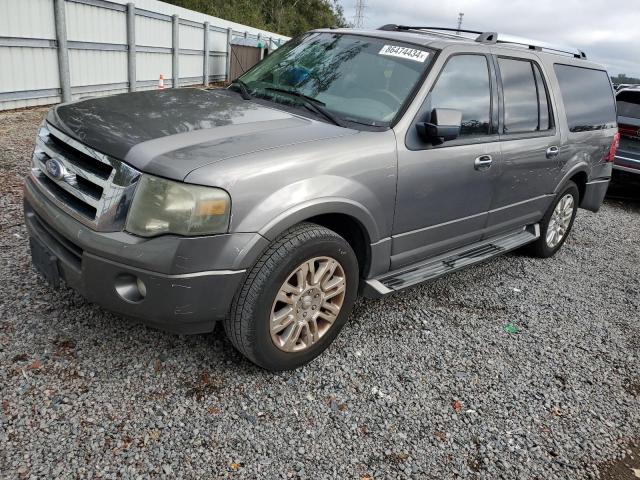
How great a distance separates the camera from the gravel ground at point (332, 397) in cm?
228

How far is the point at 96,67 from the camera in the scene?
35.0ft

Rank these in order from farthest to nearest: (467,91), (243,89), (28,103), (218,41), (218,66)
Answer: (218,66), (218,41), (28,103), (243,89), (467,91)

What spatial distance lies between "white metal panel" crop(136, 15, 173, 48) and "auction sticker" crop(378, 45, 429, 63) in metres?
10.7

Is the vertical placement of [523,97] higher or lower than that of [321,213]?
higher

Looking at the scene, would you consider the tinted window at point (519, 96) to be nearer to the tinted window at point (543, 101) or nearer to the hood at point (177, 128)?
the tinted window at point (543, 101)

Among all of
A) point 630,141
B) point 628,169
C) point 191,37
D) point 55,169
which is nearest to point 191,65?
point 191,37

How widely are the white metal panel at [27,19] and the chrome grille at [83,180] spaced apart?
6.48 metres

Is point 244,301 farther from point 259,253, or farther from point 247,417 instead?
point 247,417

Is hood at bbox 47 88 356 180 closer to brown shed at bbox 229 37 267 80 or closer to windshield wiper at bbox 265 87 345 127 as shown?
windshield wiper at bbox 265 87 345 127

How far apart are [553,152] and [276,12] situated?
46240 millimetres

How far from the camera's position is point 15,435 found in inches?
87.2

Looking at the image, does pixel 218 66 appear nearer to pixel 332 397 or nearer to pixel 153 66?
pixel 153 66

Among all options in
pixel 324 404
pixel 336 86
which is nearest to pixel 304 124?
pixel 336 86

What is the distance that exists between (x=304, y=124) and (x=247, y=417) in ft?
5.26
